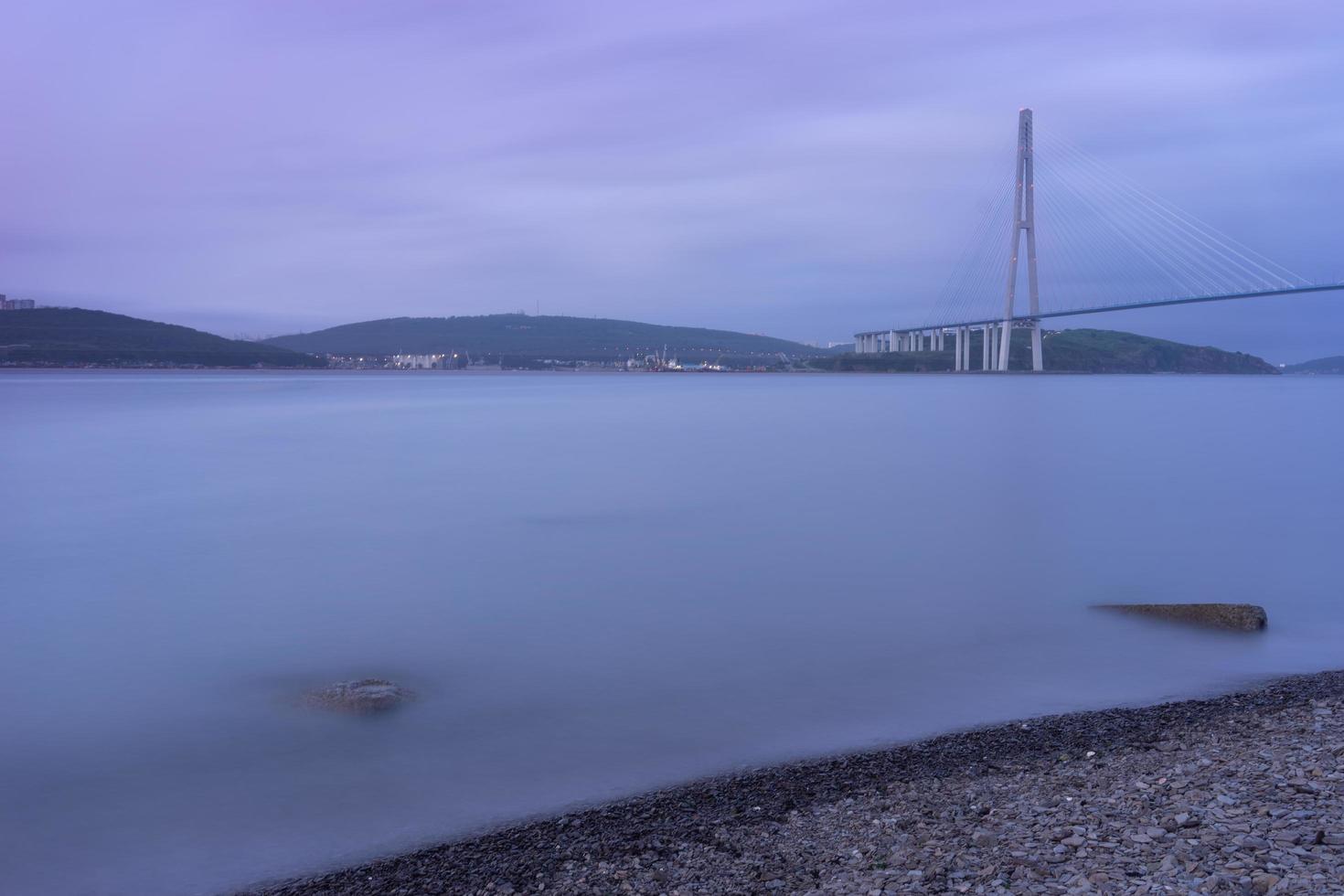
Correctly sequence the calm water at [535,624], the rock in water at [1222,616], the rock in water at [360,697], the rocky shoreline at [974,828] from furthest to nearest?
the rock in water at [1222,616], the rock in water at [360,697], the calm water at [535,624], the rocky shoreline at [974,828]

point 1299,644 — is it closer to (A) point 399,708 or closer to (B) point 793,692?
(B) point 793,692

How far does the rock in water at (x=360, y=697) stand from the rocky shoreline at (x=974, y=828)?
1.98 metres

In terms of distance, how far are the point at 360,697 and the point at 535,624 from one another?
238 cm

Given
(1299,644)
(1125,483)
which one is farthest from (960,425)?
(1299,644)

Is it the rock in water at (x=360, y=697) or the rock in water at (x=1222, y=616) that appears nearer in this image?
the rock in water at (x=360, y=697)

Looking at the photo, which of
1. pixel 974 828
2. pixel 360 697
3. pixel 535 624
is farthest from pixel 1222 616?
pixel 360 697

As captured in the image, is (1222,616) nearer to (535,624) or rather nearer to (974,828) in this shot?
(974,828)

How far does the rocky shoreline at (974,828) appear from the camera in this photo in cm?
320

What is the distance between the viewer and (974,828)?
3680 mm

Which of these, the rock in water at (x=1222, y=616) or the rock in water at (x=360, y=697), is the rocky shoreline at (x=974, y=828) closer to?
the rock in water at (x=360, y=697)

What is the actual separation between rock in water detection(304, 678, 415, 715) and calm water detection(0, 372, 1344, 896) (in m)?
0.16

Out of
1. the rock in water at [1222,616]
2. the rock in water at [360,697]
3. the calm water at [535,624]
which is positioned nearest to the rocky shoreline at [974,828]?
the calm water at [535,624]

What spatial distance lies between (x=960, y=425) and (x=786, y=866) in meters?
32.0

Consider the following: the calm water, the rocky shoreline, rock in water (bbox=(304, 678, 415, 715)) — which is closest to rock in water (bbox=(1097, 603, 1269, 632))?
the calm water
